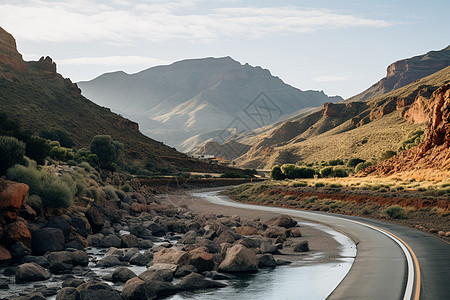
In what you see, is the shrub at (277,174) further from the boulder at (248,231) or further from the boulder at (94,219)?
the boulder at (94,219)

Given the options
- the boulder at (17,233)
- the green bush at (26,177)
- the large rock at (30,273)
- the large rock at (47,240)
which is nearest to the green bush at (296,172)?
the green bush at (26,177)

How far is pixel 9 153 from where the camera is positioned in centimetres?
2611

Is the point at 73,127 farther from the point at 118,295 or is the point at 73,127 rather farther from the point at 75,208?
the point at 118,295

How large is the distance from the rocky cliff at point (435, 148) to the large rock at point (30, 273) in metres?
47.8

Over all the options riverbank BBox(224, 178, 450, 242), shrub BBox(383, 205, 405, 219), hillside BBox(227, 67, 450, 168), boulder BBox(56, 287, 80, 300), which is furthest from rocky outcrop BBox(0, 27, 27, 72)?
boulder BBox(56, 287, 80, 300)

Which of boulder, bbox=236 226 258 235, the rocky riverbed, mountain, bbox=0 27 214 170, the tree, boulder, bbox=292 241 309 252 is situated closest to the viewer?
the rocky riverbed

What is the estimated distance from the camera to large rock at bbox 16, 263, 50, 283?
1455cm

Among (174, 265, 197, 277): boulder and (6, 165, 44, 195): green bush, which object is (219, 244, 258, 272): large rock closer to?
(174, 265, 197, 277): boulder

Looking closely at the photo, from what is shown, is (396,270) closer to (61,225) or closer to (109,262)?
(109,262)

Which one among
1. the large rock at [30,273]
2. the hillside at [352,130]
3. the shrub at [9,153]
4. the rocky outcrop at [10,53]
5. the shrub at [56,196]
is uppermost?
the rocky outcrop at [10,53]

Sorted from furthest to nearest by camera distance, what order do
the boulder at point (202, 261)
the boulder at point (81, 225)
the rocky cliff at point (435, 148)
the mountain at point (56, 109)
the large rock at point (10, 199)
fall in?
1. the mountain at point (56, 109)
2. the rocky cliff at point (435, 148)
3. the boulder at point (81, 225)
4. the large rock at point (10, 199)
5. the boulder at point (202, 261)

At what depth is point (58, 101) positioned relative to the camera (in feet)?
327

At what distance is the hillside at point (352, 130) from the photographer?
114500 mm

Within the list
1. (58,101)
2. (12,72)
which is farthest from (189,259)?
(12,72)
